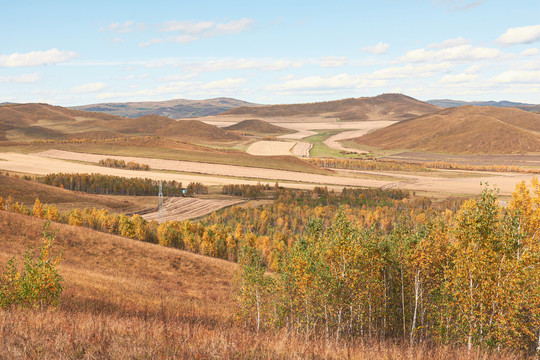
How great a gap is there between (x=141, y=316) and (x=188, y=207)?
126m

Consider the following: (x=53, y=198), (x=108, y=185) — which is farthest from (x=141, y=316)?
(x=108, y=185)

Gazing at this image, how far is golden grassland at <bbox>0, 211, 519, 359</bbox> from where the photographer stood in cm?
1731

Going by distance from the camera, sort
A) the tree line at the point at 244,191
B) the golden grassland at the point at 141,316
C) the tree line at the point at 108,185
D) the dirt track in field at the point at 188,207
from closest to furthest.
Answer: the golden grassland at the point at 141,316
the dirt track in field at the point at 188,207
the tree line at the point at 108,185
the tree line at the point at 244,191

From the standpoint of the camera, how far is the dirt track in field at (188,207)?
149 m

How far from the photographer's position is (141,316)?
37.5 metres

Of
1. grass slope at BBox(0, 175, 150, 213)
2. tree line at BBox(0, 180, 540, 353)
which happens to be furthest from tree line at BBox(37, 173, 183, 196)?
tree line at BBox(0, 180, 540, 353)

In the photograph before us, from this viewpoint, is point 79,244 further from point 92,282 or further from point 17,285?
point 17,285

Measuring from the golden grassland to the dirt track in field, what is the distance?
70528 millimetres

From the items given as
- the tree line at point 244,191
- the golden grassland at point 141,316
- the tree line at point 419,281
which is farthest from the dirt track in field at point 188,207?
the tree line at point 419,281

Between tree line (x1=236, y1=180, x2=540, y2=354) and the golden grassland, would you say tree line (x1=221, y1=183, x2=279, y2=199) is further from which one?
tree line (x1=236, y1=180, x2=540, y2=354)

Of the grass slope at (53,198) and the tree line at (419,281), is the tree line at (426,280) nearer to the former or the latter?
the tree line at (419,281)

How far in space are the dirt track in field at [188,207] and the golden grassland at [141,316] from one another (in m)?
70.5

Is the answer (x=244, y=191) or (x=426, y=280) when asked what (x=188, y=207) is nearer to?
(x=244, y=191)

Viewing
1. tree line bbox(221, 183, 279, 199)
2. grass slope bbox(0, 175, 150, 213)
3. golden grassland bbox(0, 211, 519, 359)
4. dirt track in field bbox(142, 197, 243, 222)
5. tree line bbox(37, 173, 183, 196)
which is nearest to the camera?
golden grassland bbox(0, 211, 519, 359)
